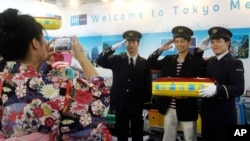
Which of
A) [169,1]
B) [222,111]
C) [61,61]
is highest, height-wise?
[169,1]

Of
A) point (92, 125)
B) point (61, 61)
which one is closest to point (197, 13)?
point (61, 61)

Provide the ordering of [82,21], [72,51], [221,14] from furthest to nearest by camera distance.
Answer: [82,21] → [221,14] → [72,51]

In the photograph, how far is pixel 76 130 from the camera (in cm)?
117

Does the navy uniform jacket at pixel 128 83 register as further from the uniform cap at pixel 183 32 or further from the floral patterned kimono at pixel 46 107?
the floral patterned kimono at pixel 46 107

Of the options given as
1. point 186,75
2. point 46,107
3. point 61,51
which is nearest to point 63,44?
point 61,51

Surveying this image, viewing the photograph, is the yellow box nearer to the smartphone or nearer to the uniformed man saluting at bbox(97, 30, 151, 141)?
the uniformed man saluting at bbox(97, 30, 151, 141)

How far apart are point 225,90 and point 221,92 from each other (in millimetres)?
39

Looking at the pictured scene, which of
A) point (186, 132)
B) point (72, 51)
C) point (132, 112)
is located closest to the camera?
point (72, 51)

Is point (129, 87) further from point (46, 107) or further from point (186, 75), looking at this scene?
point (46, 107)

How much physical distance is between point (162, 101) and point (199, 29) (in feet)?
6.40

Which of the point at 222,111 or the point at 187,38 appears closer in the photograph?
the point at 222,111

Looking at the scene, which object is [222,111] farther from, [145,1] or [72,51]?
[145,1]

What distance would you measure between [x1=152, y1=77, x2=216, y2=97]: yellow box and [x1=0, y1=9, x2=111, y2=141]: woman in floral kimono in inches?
65.6

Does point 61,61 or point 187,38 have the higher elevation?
point 187,38
